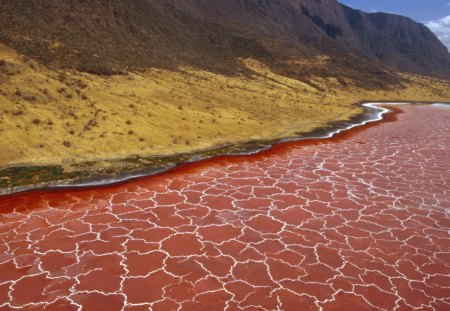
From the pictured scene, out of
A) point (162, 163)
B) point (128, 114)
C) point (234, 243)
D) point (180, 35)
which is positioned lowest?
point (234, 243)

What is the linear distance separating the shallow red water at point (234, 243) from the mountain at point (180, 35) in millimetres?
23351

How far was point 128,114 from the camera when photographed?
2800cm

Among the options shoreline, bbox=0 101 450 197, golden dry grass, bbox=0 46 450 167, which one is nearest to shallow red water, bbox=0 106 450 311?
shoreline, bbox=0 101 450 197

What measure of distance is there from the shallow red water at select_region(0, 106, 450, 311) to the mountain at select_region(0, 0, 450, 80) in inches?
919

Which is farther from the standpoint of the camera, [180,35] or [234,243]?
[180,35]

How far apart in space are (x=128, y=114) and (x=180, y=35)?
38.0m

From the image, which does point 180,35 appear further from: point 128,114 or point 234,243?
point 234,243

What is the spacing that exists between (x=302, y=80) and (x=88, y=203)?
5425 cm

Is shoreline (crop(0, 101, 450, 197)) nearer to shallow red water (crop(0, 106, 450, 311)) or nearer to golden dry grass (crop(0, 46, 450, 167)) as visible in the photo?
shallow red water (crop(0, 106, 450, 311))

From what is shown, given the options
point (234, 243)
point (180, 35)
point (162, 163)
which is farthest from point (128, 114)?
point (180, 35)

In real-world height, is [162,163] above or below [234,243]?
above

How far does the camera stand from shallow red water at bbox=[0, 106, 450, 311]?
10125 mm

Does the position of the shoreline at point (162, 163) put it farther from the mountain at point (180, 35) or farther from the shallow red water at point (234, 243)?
the mountain at point (180, 35)

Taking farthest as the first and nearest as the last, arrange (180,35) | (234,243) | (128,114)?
(180,35) < (128,114) < (234,243)
